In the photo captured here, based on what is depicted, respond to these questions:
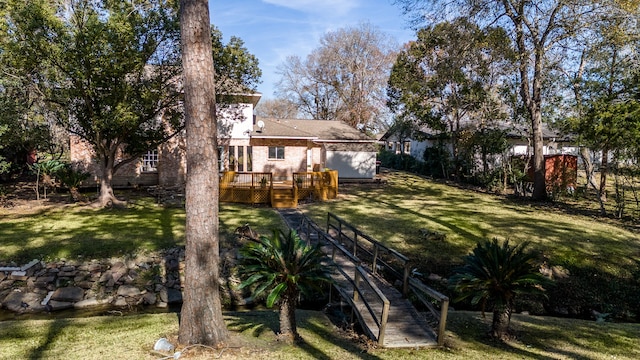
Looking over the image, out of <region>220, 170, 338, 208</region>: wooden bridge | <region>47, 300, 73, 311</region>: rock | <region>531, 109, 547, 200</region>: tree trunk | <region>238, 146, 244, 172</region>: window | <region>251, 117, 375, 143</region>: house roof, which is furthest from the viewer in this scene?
<region>251, 117, 375, 143</region>: house roof

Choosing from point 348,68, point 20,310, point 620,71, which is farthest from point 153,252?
point 348,68

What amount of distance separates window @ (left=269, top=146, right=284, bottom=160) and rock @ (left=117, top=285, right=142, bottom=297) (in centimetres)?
1497

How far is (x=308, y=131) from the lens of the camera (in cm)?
3023

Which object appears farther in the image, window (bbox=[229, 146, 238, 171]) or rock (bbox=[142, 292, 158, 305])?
window (bbox=[229, 146, 238, 171])

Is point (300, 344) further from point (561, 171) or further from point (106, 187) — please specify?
point (561, 171)

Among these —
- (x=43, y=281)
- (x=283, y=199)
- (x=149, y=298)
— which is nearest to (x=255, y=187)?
(x=283, y=199)

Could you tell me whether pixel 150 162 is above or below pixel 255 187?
above

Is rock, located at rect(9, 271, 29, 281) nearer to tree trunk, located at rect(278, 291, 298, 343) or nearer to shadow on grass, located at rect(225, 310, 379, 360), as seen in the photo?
shadow on grass, located at rect(225, 310, 379, 360)

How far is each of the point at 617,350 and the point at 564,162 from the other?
1837 cm

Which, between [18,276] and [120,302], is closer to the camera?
[120,302]

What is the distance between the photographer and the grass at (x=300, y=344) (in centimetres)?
564

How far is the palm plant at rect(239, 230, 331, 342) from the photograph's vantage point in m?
5.98

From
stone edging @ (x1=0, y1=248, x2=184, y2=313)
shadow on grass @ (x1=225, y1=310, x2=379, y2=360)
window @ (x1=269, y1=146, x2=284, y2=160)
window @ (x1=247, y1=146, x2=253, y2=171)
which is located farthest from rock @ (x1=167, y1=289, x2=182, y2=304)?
window @ (x1=269, y1=146, x2=284, y2=160)

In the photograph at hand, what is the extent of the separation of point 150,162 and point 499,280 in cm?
2069
